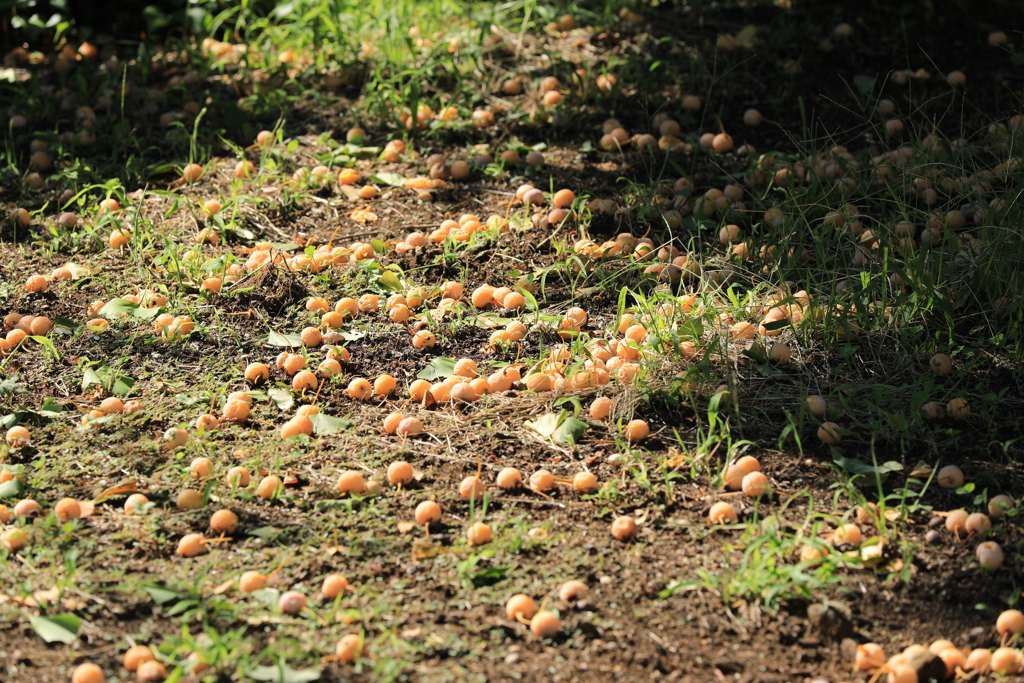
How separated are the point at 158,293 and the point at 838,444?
2.43 metres

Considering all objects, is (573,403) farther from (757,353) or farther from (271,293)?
(271,293)

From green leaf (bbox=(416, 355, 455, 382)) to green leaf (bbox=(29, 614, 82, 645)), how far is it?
1311 mm

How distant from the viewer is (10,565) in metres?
2.35

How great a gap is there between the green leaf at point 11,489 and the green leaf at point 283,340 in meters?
0.95

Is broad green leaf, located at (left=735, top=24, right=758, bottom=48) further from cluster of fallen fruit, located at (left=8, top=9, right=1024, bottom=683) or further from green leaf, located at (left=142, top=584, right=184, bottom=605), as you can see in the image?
green leaf, located at (left=142, top=584, right=184, bottom=605)

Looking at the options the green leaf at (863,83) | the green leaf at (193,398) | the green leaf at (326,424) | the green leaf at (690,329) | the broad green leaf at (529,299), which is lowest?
the green leaf at (193,398)

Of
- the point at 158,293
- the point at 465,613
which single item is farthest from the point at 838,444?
the point at 158,293

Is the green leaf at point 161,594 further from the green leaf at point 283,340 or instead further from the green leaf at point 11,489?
the green leaf at point 283,340

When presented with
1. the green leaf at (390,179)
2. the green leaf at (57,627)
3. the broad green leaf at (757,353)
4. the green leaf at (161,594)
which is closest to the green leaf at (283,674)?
the green leaf at (161,594)

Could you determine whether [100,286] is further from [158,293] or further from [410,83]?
[410,83]

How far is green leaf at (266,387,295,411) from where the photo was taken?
2980mm

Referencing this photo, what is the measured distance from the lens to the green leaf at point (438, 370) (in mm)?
3121

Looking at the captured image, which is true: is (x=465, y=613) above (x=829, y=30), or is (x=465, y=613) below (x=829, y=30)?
below

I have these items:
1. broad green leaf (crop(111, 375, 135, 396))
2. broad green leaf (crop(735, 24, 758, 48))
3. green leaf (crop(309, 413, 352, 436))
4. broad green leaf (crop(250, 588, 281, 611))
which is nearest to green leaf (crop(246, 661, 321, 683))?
broad green leaf (crop(250, 588, 281, 611))
